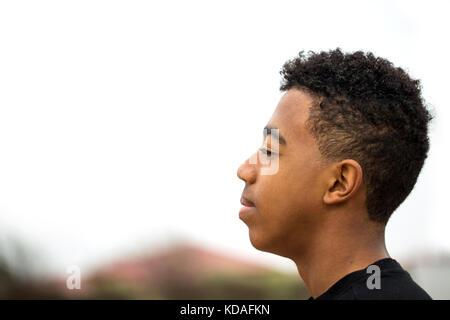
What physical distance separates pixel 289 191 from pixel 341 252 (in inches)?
7.1

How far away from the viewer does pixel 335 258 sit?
116 centimetres

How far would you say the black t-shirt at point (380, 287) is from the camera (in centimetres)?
106

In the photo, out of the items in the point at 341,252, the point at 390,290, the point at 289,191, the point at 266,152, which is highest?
the point at 266,152

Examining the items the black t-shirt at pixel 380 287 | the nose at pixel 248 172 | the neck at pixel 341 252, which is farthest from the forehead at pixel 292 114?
the black t-shirt at pixel 380 287

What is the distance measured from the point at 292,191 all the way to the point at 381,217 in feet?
0.73

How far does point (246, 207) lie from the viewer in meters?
1.25

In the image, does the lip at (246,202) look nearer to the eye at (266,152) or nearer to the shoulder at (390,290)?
the eye at (266,152)

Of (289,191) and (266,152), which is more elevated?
(266,152)

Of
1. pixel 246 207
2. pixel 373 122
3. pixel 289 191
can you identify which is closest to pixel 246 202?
pixel 246 207

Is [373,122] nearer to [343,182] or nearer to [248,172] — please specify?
[343,182]

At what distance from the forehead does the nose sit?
0.11m

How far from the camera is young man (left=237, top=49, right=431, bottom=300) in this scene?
1.15 m
